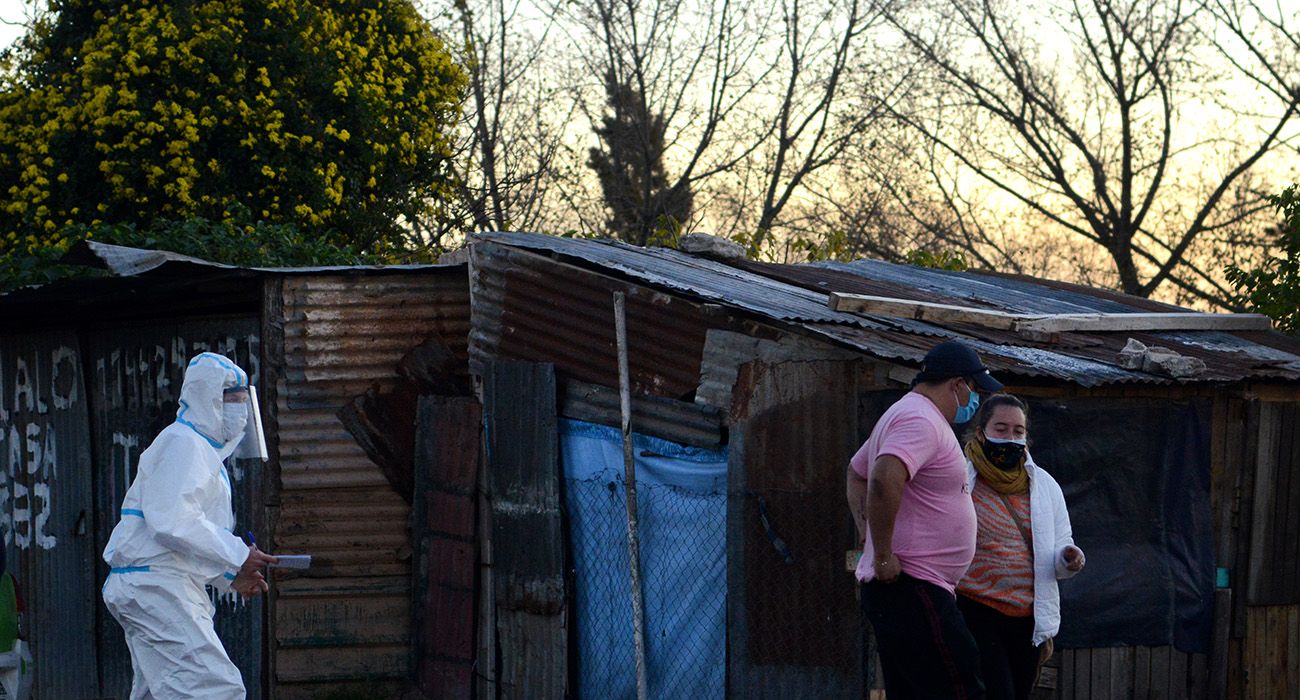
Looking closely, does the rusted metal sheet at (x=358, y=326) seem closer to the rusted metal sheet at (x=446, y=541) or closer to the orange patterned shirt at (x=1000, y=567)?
the rusted metal sheet at (x=446, y=541)

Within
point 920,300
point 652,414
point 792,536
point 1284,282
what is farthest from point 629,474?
point 1284,282

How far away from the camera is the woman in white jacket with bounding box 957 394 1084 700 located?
5.56 m

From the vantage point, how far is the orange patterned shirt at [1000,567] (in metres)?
5.56

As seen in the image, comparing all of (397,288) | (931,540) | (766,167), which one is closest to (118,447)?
(397,288)

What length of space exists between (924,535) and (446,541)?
4.33m

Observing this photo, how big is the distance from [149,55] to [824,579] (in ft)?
37.8

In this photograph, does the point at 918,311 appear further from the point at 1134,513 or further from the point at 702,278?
the point at 1134,513

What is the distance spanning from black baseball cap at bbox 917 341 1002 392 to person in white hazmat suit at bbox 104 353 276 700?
111 inches

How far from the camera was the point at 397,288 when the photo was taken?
9.08 meters

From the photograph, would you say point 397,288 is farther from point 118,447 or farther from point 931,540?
point 931,540

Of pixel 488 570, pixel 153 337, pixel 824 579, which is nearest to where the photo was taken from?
pixel 824 579

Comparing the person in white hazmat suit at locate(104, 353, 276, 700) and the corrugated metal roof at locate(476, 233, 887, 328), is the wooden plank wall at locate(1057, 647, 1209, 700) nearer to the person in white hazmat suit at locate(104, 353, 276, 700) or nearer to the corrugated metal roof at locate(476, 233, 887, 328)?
the corrugated metal roof at locate(476, 233, 887, 328)

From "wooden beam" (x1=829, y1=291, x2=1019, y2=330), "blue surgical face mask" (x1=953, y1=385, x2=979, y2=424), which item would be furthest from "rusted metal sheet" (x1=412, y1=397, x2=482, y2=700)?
"blue surgical face mask" (x1=953, y1=385, x2=979, y2=424)

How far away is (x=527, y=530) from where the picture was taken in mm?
8289
